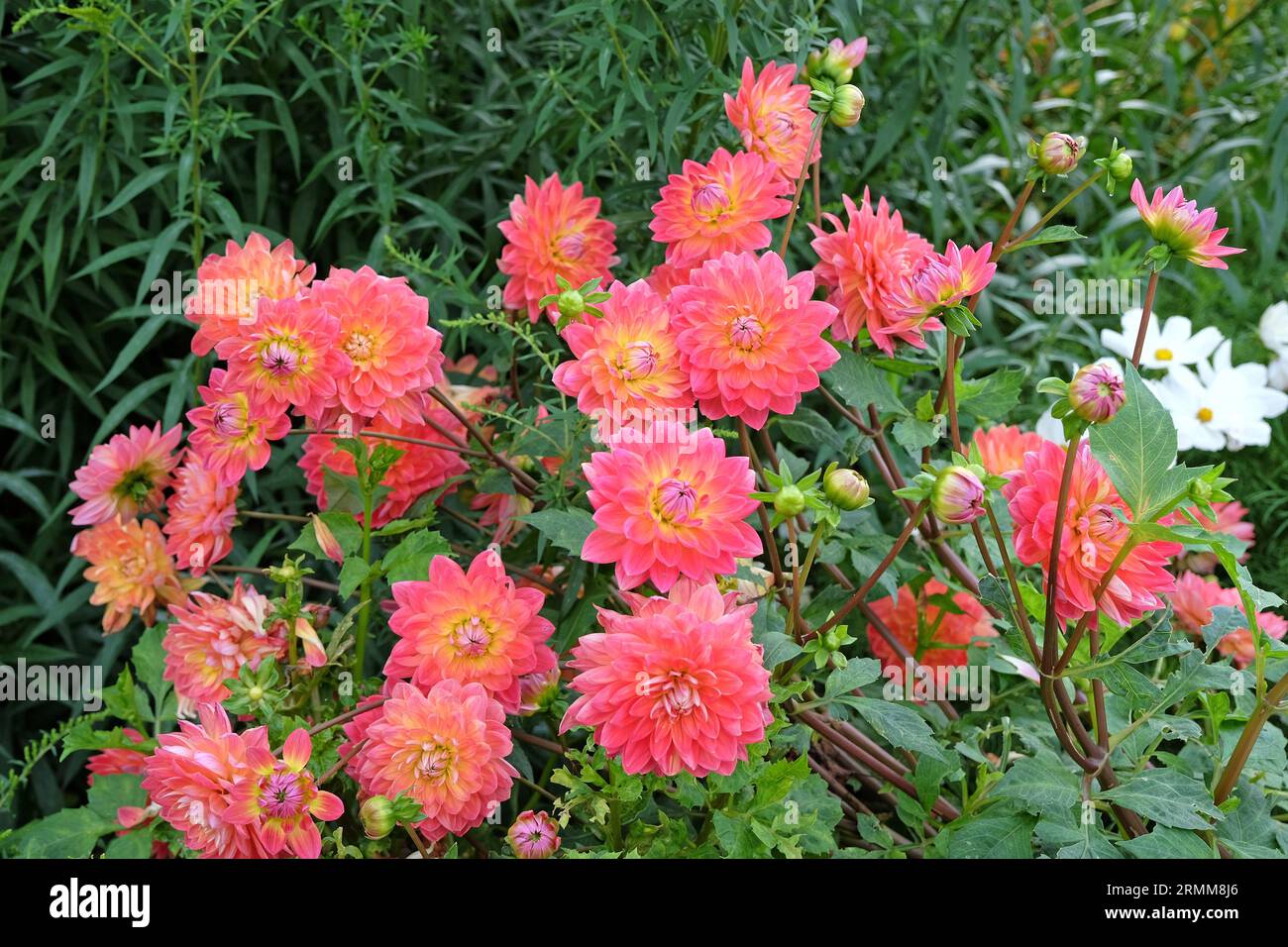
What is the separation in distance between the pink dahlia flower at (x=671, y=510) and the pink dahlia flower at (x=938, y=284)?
0.57 ft

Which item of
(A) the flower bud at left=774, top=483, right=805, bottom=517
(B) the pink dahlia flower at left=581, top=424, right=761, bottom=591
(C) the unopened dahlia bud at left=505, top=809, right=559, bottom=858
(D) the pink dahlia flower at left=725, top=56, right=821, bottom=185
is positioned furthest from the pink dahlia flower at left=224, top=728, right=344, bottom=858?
(D) the pink dahlia flower at left=725, top=56, right=821, bottom=185

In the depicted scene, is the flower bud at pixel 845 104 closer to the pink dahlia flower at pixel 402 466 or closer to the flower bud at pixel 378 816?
the pink dahlia flower at pixel 402 466

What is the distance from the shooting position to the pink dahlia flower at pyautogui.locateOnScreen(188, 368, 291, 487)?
0.87 meters

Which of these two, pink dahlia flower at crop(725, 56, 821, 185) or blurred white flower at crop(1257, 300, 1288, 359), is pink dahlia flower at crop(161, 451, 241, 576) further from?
blurred white flower at crop(1257, 300, 1288, 359)

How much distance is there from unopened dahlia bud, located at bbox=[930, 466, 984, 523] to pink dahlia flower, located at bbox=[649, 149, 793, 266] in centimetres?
27

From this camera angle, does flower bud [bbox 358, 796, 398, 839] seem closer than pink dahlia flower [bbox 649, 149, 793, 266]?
Yes

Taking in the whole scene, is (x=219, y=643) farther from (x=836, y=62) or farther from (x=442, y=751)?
(x=836, y=62)

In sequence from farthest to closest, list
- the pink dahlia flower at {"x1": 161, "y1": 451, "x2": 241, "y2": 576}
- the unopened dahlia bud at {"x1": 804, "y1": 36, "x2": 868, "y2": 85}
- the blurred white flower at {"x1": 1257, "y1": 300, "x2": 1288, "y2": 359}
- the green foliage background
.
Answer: the blurred white flower at {"x1": 1257, "y1": 300, "x2": 1288, "y2": 359}
the green foliage background
the pink dahlia flower at {"x1": 161, "y1": 451, "x2": 241, "y2": 576}
the unopened dahlia bud at {"x1": 804, "y1": 36, "x2": 868, "y2": 85}

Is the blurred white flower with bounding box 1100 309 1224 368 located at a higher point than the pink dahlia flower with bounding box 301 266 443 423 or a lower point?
higher

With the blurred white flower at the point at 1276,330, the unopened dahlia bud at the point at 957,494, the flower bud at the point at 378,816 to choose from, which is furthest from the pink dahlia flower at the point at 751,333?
the blurred white flower at the point at 1276,330

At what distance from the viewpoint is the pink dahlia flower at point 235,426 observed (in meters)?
0.87

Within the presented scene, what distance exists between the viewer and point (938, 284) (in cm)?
80

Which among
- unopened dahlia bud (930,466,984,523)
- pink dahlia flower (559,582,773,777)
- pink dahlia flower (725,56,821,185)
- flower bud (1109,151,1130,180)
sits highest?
pink dahlia flower (725,56,821,185)
